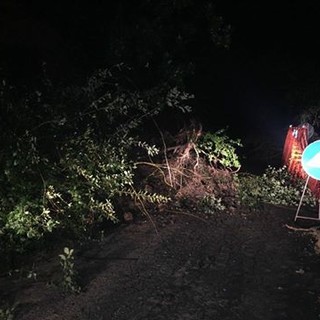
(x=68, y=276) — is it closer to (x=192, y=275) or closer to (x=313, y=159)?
(x=192, y=275)

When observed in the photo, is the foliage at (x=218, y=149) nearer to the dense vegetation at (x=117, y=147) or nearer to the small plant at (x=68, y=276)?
the dense vegetation at (x=117, y=147)

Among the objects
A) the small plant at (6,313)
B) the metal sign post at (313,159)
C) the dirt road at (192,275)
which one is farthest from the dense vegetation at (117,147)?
the metal sign post at (313,159)

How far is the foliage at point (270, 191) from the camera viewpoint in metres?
7.46

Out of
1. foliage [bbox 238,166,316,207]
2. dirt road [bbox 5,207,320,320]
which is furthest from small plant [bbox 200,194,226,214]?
foliage [bbox 238,166,316,207]

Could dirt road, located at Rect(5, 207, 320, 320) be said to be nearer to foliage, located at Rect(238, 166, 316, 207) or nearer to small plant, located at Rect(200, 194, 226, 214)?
small plant, located at Rect(200, 194, 226, 214)

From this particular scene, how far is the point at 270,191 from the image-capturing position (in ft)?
25.2

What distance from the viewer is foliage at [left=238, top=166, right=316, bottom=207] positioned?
7.46 metres

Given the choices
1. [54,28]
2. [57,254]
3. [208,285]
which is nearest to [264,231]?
[208,285]

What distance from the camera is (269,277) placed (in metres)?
5.16

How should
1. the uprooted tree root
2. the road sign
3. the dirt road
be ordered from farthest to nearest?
the uprooted tree root → the road sign → the dirt road

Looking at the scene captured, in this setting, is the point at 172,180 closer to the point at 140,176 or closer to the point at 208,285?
the point at 140,176

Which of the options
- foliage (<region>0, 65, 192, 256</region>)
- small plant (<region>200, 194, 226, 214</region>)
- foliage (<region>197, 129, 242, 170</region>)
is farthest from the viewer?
foliage (<region>197, 129, 242, 170</region>)

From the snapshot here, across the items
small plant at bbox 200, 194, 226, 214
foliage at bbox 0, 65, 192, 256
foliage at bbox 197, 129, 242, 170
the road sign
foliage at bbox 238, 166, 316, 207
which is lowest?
foliage at bbox 238, 166, 316, 207

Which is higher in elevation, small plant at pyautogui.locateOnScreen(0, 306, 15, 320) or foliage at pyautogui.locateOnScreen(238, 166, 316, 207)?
small plant at pyautogui.locateOnScreen(0, 306, 15, 320)
